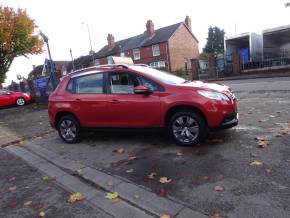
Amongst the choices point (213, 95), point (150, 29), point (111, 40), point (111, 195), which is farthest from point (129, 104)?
point (111, 40)

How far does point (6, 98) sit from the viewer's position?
65.7 feet

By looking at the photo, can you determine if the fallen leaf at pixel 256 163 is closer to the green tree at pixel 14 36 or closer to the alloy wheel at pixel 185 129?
the alloy wheel at pixel 185 129

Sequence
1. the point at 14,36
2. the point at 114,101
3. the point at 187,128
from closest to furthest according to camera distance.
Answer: the point at 187,128 < the point at 114,101 < the point at 14,36

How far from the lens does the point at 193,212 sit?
3576 mm

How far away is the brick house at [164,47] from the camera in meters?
44.0

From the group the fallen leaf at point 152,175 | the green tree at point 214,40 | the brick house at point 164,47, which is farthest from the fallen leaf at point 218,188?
the green tree at point 214,40

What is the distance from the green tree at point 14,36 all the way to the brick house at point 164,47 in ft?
39.1

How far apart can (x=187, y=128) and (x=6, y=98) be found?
17379 mm

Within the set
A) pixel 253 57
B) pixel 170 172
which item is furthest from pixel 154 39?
pixel 170 172

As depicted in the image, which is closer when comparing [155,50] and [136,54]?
[155,50]

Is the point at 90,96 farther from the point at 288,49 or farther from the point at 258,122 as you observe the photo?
the point at 288,49

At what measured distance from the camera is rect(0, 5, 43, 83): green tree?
108ft

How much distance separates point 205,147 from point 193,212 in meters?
2.27

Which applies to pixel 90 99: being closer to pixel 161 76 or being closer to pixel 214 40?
pixel 161 76
